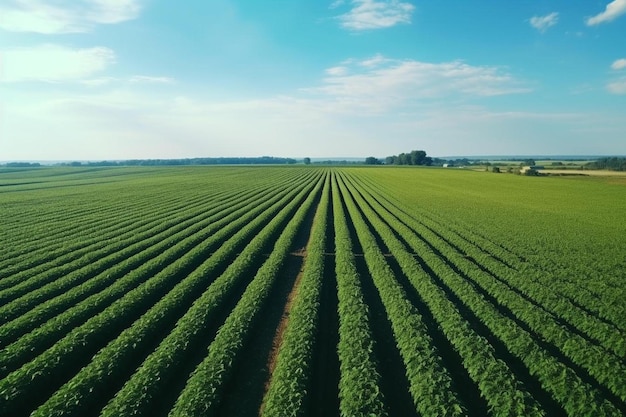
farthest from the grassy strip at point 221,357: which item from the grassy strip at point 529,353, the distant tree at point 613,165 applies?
the distant tree at point 613,165

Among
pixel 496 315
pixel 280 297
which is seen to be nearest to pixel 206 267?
pixel 280 297

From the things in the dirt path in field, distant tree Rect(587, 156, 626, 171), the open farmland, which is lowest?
the dirt path in field

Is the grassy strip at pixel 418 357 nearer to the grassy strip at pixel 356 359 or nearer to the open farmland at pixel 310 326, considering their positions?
the open farmland at pixel 310 326

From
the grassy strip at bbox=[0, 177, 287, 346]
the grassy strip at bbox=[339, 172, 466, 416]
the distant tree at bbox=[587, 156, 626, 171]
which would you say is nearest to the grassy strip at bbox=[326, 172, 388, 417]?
the grassy strip at bbox=[339, 172, 466, 416]

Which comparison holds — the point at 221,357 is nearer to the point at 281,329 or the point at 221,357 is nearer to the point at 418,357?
the point at 281,329

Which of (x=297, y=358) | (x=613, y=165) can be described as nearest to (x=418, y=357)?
(x=297, y=358)

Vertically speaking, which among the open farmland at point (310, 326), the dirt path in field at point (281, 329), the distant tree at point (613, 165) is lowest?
the dirt path in field at point (281, 329)

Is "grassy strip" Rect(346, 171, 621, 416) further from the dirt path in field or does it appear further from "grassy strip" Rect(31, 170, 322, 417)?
"grassy strip" Rect(31, 170, 322, 417)

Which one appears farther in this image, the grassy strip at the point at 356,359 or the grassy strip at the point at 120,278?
the grassy strip at the point at 120,278
